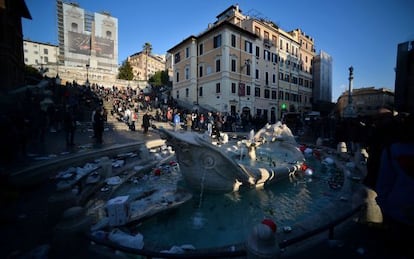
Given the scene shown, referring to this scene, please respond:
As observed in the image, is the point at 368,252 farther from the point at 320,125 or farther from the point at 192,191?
the point at 320,125

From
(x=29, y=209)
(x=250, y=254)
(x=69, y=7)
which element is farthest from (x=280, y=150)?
(x=69, y=7)

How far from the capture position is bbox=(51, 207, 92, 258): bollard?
7.48ft

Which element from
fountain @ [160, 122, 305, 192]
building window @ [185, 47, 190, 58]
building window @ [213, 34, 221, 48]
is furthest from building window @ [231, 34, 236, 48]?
fountain @ [160, 122, 305, 192]

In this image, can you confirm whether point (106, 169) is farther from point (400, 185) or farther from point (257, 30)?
point (257, 30)

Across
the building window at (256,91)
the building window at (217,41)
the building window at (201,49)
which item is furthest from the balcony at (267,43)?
the building window at (201,49)

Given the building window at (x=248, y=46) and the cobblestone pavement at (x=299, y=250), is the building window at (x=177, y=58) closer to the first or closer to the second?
the building window at (x=248, y=46)

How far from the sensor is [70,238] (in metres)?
2.30

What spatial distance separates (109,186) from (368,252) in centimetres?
539

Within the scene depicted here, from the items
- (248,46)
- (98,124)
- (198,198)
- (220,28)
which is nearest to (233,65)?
(248,46)

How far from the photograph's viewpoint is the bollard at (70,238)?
2.28 meters

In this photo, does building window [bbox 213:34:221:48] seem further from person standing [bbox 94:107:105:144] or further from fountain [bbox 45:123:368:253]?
fountain [bbox 45:123:368:253]

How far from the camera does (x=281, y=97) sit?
37.9 meters

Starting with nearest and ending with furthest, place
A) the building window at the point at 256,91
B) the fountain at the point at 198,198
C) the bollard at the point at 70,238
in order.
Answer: the bollard at the point at 70,238, the fountain at the point at 198,198, the building window at the point at 256,91

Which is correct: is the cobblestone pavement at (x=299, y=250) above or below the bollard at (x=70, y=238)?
below
